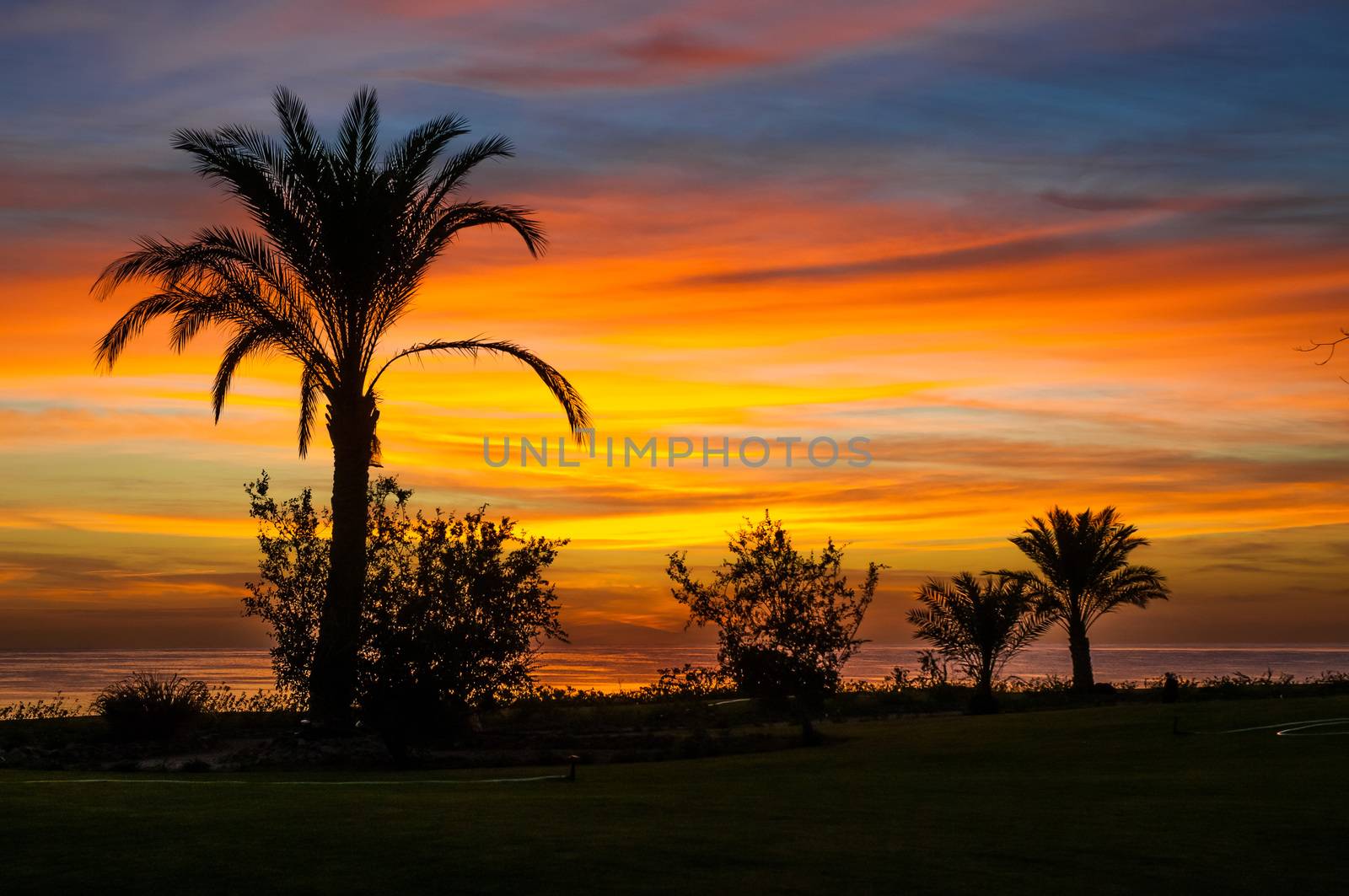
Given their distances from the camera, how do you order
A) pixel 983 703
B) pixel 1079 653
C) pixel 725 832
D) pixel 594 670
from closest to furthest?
pixel 725 832, pixel 983 703, pixel 1079 653, pixel 594 670

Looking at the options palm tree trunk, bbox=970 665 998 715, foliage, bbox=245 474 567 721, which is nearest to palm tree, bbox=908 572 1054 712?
palm tree trunk, bbox=970 665 998 715

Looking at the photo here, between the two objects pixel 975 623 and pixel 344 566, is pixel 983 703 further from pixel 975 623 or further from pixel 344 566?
pixel 344 566

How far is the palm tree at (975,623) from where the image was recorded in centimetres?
3083

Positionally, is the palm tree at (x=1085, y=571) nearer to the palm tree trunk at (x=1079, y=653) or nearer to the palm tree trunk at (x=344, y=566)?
the palm tree trunk at (x=1079, y=653)

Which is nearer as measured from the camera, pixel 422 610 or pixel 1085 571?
pixel 422 610

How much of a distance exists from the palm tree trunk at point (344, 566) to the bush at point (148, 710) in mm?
2121

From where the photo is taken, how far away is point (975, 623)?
3105cm

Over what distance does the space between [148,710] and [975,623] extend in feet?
64.0

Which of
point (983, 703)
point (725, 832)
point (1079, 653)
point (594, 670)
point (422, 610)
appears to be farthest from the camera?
point (594, 670)

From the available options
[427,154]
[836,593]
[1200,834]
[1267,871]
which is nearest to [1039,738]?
[836,593]

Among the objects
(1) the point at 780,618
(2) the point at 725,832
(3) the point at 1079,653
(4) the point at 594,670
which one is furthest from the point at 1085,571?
(4) the point at 594,670

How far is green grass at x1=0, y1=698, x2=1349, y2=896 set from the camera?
8500 millimetres

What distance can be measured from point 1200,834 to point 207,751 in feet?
49.0

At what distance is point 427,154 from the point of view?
22578 mm
